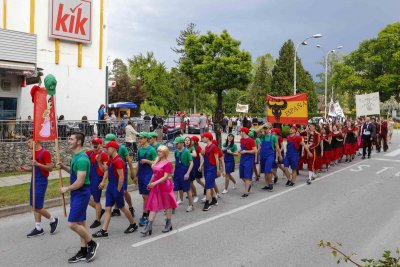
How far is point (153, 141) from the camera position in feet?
27.0

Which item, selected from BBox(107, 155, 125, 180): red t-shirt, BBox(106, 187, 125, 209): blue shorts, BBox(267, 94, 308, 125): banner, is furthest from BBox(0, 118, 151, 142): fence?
BBox(106, 187, 125, 209): blue shorts

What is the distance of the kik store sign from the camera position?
63.2ft

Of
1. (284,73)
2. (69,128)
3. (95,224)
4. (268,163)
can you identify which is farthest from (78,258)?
(284,73)

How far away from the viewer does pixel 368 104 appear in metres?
23.8

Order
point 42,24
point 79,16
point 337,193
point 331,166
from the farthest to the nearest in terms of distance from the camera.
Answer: point 79,16
point 42,24
point 331,166
point 337,193

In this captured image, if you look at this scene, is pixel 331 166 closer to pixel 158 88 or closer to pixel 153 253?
pixel 153 253

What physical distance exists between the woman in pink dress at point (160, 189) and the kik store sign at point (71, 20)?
48.2 ft

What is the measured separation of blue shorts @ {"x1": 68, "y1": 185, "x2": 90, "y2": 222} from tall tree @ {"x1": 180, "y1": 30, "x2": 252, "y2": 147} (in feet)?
44.2

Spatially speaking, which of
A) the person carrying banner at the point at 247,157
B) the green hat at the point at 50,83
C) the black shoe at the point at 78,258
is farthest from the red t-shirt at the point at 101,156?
the person carrying banner at the point at 247,157

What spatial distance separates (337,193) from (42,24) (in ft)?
50.4

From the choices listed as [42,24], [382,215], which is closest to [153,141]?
[382,215]

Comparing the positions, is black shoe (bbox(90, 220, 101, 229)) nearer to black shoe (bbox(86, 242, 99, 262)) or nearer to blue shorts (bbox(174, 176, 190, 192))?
black shoe (bbox(86, 242, 99, 262))

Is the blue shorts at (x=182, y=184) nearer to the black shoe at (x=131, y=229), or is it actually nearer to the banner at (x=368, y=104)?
the black shoe at (x=131, y=229)

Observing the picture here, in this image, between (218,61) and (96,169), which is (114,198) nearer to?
(96,169)
